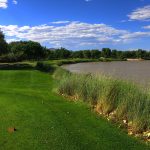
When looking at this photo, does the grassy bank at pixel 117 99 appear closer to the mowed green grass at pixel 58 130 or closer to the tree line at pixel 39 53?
the mowed green grass at pixel 58 130

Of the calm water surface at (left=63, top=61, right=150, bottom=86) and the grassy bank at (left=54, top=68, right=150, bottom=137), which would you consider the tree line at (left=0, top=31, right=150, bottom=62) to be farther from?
the grassy bank at (left=54, top=68, right=150, bottom=137)

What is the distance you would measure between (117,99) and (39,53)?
10276 centimetres

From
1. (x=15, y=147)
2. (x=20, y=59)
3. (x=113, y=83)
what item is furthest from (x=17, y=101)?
(x=20, y=59)

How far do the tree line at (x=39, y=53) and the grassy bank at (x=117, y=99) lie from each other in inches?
2222

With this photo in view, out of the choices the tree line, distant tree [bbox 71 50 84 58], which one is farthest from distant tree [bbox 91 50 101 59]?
distant tree [bbox 71 50 84 58]

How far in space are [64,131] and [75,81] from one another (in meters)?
7.77

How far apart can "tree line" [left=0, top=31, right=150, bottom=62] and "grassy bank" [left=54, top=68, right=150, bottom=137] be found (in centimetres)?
5644

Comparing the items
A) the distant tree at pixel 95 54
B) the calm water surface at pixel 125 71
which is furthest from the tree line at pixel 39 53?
the calm water surface at pixel 125 71

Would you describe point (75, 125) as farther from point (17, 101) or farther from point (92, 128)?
point (17, 101)

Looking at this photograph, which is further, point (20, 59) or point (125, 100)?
point (20, 59)

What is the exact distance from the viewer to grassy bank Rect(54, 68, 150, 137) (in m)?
10.7

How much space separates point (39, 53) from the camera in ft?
377

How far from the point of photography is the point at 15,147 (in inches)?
354

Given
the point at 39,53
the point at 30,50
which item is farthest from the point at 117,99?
the point at 39,53
